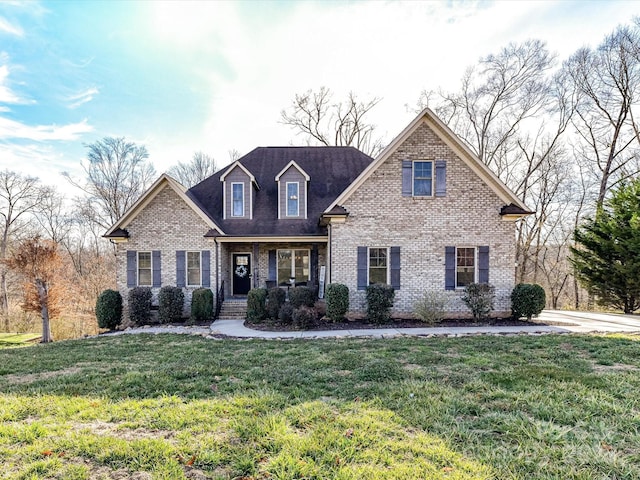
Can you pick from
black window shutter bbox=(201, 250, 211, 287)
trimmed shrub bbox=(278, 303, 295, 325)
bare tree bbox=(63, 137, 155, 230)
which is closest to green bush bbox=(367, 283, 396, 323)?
trimmed shrub bbox=(278, 303, 295, 325)

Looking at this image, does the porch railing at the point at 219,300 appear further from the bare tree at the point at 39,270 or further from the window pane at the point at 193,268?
the bare tree at the point at 39,270

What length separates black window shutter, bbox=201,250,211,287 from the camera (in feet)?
43.1

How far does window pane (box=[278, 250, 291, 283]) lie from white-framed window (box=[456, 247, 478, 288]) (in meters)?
7.01

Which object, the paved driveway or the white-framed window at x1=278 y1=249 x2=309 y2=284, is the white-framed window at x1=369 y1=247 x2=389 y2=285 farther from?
the paved driveway

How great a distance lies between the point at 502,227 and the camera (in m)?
11.6

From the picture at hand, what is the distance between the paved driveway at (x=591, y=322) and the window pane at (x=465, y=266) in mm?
2758

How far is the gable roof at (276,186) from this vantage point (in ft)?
45.5

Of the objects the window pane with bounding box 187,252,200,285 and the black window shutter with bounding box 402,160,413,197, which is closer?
the black window shutter with bounding box 402,160,413,197

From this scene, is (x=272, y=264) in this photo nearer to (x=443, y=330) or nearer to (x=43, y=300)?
(x=443, y=330)

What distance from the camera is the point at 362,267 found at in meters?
11.6

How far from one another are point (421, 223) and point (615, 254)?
1017 cm

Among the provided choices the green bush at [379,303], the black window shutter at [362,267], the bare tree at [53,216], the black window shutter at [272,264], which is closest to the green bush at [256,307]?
the black window shutter at [272,264]

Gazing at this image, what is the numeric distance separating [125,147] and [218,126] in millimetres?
15833

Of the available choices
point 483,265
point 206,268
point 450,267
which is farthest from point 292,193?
point 483,265
